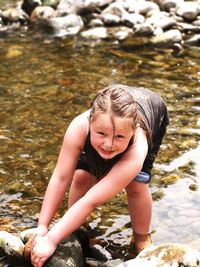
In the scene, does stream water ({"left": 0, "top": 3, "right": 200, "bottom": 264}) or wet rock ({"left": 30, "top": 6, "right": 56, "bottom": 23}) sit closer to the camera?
stream water ({"left": 0, "top": 3, "right": 200, "bottom": 264})

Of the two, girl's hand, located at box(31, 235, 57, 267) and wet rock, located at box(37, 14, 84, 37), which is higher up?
girl's hand, located at box(31, 235, 57, 267)

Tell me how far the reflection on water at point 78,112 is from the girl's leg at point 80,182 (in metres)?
0.35

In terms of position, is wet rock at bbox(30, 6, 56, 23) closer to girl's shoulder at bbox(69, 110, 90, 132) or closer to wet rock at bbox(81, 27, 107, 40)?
wet rock at bbox(81, 27, 107, 40)

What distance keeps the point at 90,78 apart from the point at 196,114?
1.81 m

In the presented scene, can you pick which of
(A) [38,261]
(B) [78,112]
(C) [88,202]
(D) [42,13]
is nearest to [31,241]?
(A) [38,261]

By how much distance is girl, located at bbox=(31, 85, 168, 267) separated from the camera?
2.72 metres

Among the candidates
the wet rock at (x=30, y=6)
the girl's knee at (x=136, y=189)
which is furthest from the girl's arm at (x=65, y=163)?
the wet rock at (x=30, y=6)

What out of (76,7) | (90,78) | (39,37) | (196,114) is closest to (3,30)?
(39,37)

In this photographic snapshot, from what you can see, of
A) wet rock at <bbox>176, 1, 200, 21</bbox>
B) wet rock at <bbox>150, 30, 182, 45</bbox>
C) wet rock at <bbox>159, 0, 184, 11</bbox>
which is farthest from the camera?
wet rock at <bbox>159, 0, 184, 11</bbox>

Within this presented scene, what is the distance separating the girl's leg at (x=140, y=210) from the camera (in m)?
3.25

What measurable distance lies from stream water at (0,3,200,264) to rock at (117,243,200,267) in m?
0.63

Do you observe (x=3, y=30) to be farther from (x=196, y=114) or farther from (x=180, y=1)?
(x=196, y=114)

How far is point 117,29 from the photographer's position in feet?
31.8

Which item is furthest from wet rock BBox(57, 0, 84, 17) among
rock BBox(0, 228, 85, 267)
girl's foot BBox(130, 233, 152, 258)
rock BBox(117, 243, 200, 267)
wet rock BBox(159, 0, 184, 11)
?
rock BBox(117, 243, 200, 267)
